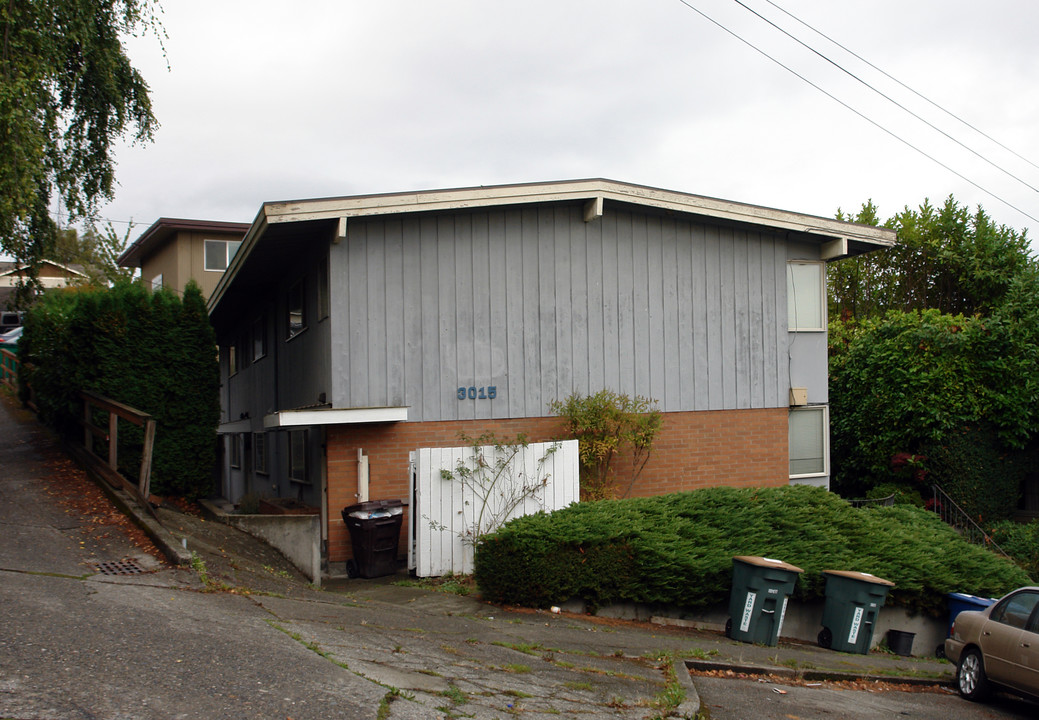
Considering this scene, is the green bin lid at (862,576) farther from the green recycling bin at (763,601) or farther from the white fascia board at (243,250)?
the white fascia board at (243,250)

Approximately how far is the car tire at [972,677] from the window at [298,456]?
34.4 ft

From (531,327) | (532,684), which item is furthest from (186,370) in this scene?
(532,684)

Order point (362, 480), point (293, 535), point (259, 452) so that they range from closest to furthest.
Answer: point (293, 535) < point (362, 480) < point (259, 452)

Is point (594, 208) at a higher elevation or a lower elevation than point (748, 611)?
higher

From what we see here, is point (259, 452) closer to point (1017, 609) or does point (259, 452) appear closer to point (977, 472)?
point (977, 472)

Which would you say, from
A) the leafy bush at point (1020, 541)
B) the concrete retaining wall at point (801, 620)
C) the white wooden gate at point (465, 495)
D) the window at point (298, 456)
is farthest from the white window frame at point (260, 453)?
the leafy bush at point (1020, 541)

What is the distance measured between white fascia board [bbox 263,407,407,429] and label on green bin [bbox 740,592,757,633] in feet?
17.5

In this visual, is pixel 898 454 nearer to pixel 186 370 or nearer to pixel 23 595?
pixel 186 370

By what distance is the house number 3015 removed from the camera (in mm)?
13469

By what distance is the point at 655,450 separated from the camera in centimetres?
1455

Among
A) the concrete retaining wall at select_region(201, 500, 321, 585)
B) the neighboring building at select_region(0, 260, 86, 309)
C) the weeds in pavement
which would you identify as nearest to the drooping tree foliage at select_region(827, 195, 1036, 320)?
the concrete retaining wall at select_region(201, 500, 321, 585)

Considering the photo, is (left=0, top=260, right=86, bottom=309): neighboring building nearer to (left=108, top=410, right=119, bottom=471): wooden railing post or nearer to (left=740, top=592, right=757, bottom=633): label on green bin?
(left=108, top=410, right=119, bottom=471): wooden railing post

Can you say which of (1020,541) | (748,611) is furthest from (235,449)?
(1020,541)

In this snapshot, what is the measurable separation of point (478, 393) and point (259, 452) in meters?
9.56
